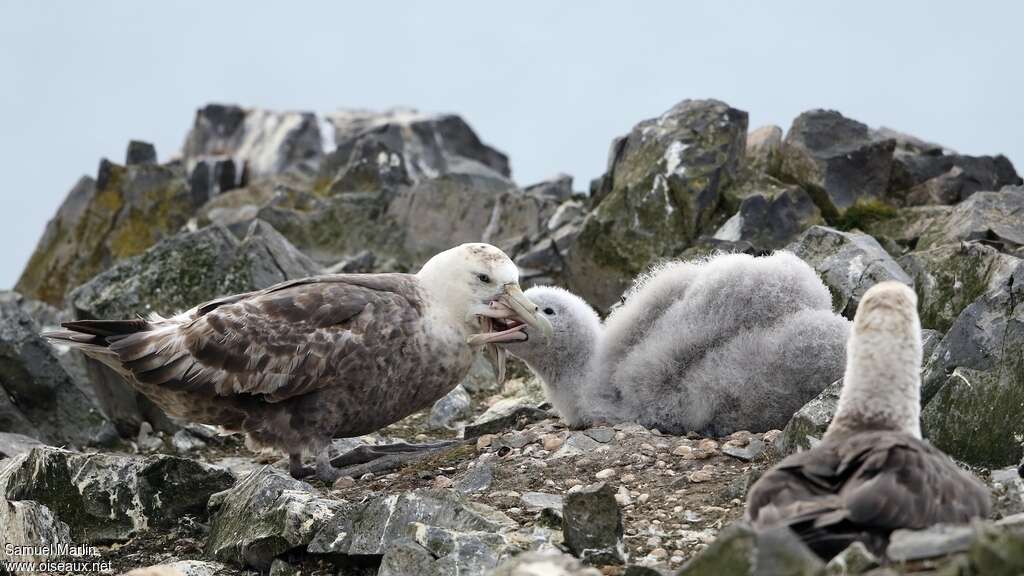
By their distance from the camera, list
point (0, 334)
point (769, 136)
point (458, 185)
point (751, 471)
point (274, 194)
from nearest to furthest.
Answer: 1. point (751, 471)
2. point (0, 334)
3. point (769, 136)
4. point (458, 185)
5. point (274, 194)

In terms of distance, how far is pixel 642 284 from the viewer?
26.5 feet

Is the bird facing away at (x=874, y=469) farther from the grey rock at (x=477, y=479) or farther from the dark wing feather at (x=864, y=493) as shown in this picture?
the grey rock at (x=477, y=479)

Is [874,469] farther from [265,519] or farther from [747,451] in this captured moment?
[265,519]

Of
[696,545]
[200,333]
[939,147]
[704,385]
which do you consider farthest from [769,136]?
[696,545]

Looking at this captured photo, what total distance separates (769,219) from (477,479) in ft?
15.7

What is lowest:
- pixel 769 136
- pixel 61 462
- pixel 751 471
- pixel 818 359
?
pixel 61 462

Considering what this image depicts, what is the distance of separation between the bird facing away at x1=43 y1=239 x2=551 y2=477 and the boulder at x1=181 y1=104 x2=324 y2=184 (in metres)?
13.4

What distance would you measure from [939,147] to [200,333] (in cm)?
933

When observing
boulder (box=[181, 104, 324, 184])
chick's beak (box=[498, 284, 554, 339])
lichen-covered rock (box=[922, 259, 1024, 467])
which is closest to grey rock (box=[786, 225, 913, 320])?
lichen-covered rock (box=[922, 259, 1024, 467])

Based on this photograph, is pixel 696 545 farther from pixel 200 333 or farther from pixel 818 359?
pixel 200 333

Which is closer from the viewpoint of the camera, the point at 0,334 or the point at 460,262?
the point at 460,262

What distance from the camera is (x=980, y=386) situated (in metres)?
6.24

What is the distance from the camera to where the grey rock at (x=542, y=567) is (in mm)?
4055

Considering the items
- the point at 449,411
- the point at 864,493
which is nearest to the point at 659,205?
the point at 449,411
